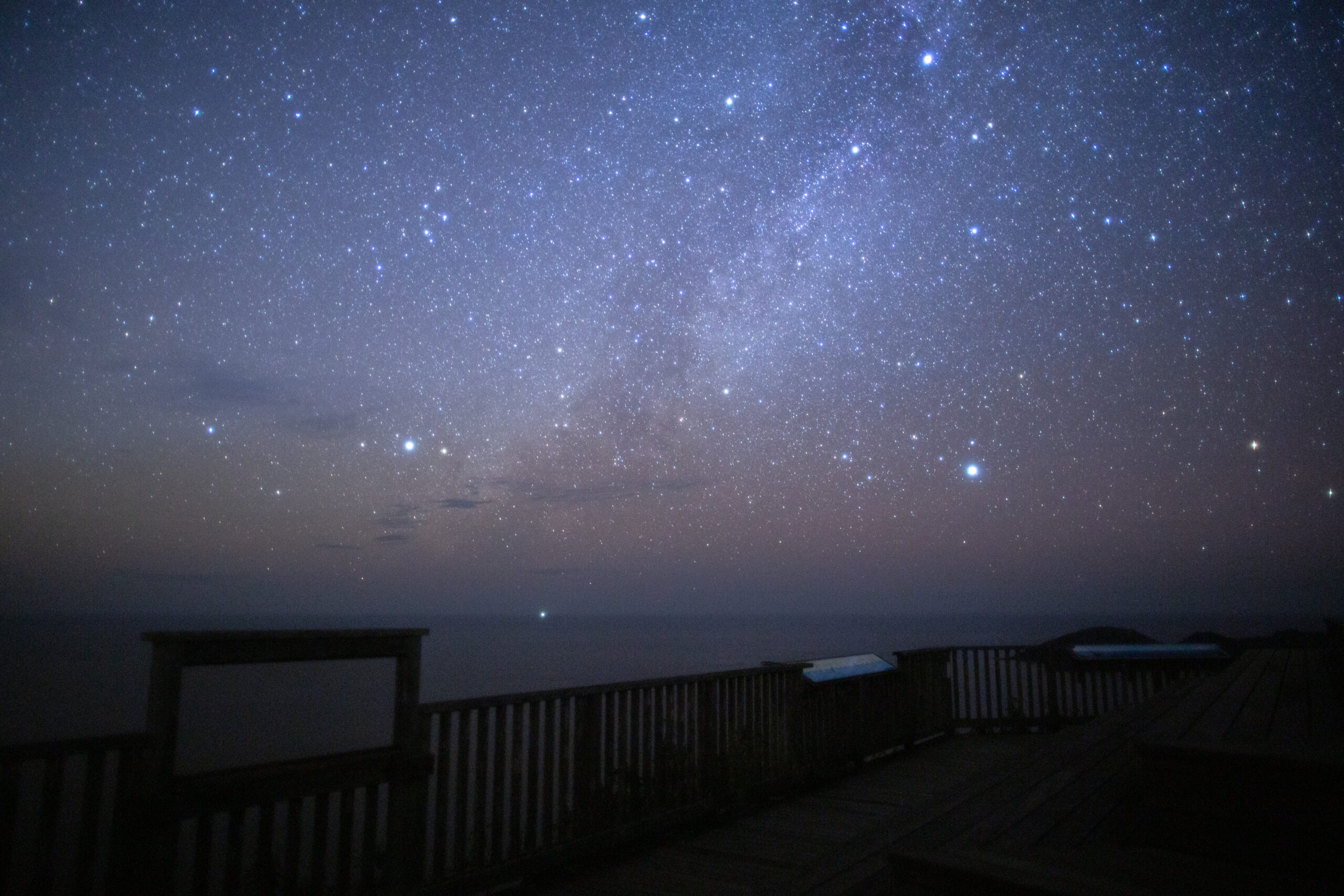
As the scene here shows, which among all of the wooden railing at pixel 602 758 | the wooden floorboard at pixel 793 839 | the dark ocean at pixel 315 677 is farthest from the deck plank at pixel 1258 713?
the dark ocean at pixel 315 677

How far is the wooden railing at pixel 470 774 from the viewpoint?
2.47 m

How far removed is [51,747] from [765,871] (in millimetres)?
3367

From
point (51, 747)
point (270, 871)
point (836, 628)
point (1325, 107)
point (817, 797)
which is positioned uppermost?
point (1325, 107)

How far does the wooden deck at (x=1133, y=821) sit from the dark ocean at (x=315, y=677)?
11.3 ft

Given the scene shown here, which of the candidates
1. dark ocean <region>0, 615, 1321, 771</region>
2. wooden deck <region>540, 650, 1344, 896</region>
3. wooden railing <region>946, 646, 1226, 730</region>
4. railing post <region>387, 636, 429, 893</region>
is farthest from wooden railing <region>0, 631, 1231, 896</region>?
dark ocean <region>0, 615, 1321, 771</region>

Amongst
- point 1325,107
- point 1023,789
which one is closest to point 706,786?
point 1023,789

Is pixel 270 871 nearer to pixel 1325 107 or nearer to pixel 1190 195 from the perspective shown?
pixel 1190 195

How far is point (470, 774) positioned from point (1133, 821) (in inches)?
147

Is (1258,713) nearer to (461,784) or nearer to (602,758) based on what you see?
(602,758)

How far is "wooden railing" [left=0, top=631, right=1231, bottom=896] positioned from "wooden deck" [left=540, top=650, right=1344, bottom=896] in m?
0.58

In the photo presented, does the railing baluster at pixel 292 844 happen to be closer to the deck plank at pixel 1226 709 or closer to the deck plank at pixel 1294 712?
the deck plank at pixel 1226 709

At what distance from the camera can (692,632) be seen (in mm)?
105312

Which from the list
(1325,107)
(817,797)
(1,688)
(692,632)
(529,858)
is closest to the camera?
(529,858)

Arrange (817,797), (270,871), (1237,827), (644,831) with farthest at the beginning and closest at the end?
(817,797), (644,831), (270,871), (1237,827)
